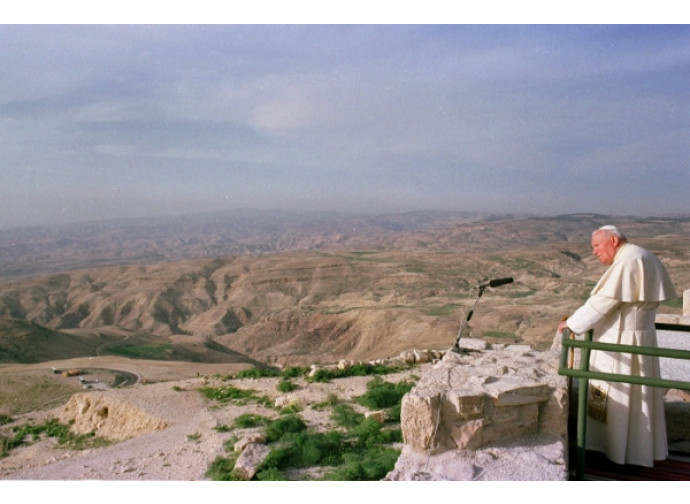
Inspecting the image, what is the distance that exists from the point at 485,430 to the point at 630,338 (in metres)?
1.38

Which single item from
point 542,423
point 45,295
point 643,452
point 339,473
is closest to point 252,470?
point 339,473

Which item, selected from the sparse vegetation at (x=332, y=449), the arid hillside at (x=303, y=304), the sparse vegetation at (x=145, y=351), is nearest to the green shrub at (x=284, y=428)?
the sparse vegetation at (x=332, y=449)

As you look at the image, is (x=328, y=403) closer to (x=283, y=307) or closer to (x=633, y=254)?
(x=633, y=254)

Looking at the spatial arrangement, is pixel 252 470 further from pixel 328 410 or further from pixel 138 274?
pixel 138 274

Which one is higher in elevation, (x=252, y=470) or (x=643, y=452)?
(x=643, y=452)

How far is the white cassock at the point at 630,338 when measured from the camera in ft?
14.7

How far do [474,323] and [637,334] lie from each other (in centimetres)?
2848

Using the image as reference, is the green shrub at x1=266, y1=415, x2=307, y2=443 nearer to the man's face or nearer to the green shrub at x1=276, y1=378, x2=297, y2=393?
the green shrub at x1=276, y1=378, x2=297, y2=393

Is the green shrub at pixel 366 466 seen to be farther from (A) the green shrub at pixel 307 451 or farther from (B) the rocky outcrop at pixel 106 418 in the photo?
(B) the rocky outcrop at pixel 106 418

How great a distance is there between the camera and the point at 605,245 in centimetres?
472

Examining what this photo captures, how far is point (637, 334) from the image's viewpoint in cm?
458

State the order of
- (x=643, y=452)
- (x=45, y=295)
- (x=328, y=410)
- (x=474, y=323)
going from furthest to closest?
(x=45, y=295) < (x=474, y=323) < (x=328, y=410) < (x=643, y=452)

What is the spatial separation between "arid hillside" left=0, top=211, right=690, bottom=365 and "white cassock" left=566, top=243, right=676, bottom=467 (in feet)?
75.3

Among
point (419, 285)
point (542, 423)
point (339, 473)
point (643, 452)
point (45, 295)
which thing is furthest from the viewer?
point (45, 295)
